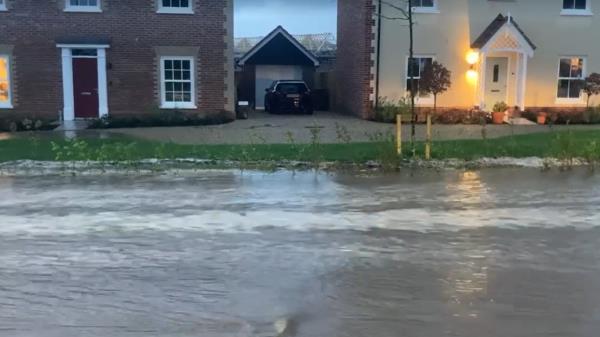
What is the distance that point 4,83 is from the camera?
23078 millimetres

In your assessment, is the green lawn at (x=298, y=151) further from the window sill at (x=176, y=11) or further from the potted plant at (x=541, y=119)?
the window sill at (x=176, y=11)

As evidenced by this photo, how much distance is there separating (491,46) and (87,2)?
14.4 m

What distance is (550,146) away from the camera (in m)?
15.0

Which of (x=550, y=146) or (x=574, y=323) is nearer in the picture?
(x=574, y=323)

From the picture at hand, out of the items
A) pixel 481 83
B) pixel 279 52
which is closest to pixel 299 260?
pixel 481 83

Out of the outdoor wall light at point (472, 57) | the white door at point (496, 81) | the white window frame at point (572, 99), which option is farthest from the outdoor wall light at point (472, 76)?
the white window frame at point (572, 99)

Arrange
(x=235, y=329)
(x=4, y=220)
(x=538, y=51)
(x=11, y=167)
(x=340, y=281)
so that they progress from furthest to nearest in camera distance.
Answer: (x=538, y=51)
(x=11, y=167)
(x=4, y=220)
(x=340, y=281)
(x=235, y=329)

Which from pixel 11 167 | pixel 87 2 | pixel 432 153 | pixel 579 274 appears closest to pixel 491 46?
pixel 432 153

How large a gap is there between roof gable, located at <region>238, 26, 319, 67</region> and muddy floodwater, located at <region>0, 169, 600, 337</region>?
22.0 m

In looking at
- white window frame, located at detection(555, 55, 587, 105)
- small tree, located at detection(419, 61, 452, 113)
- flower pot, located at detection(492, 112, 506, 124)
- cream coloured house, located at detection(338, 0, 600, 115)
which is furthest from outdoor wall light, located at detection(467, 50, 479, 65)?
white window frame, located at detection(555, 55, 587, 105)

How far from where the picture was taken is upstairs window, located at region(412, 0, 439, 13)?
2380cm

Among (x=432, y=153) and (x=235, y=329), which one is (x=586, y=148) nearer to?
(x=432, y=153)

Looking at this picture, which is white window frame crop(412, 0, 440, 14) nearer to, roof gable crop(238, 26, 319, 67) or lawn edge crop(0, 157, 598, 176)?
roof gable crop(238, 26, 319, 67)

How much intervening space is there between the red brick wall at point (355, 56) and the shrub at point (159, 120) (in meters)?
5.21
